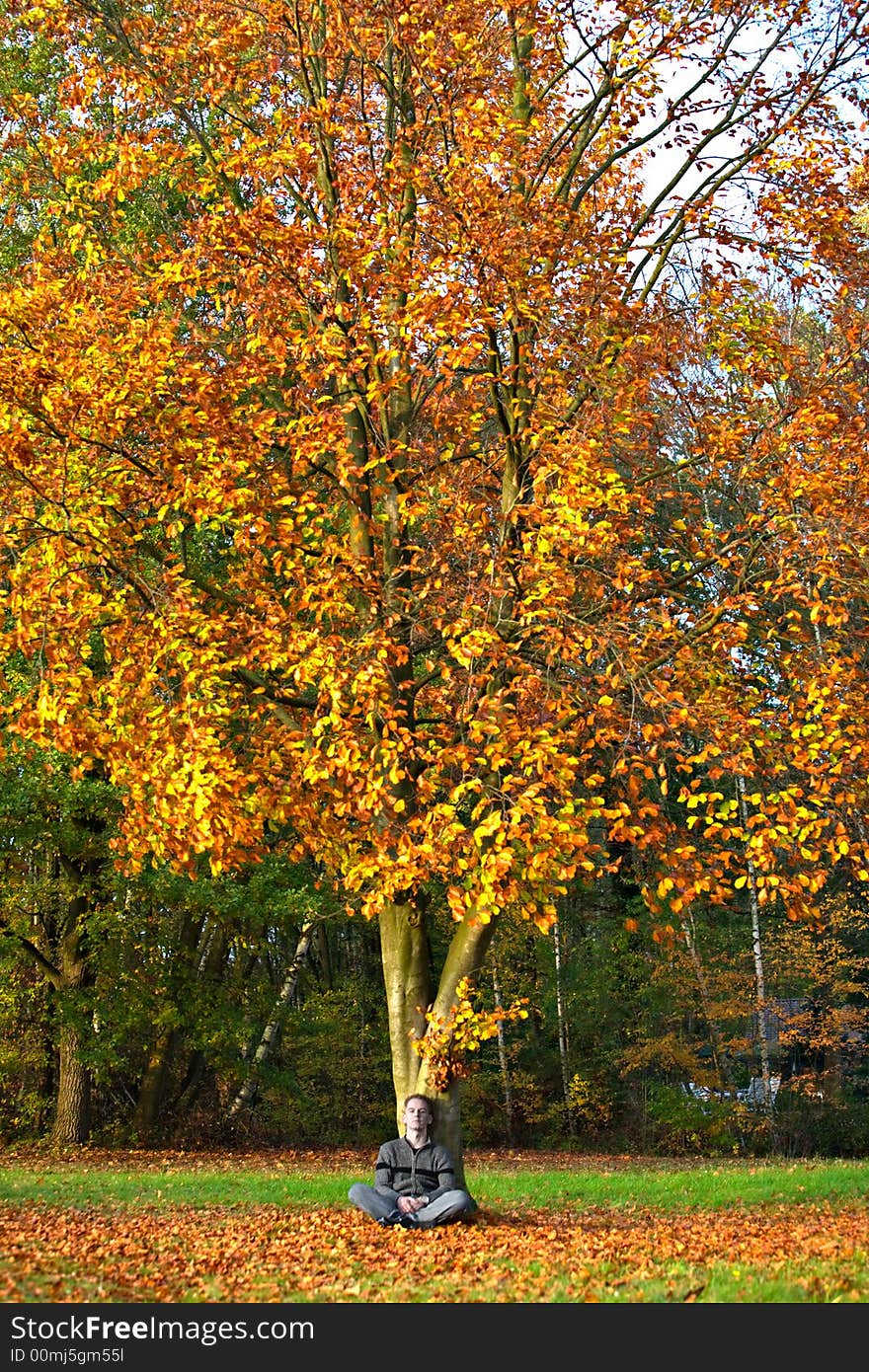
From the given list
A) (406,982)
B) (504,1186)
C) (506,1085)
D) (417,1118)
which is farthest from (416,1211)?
(506,1085)

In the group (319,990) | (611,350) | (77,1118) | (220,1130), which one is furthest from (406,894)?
(319,990)

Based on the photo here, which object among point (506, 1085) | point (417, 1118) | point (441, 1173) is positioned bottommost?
point (506, 1085)

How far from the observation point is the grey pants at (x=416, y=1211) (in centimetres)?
922

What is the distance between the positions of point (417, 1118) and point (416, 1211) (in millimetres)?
683

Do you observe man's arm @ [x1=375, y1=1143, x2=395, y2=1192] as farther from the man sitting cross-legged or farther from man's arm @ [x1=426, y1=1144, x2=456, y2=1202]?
man's arm @ [x1=426, y1=1144, x2=456, y2=1202]

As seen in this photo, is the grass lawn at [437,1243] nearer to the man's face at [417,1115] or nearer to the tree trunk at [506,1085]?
the man's face at [417,1115]

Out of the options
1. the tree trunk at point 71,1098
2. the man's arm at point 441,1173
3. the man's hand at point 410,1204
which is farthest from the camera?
the tree trunk at point 71,1098

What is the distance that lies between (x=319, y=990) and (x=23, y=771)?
34.1ft

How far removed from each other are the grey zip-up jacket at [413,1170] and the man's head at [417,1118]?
0.25ft

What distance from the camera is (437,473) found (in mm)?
11992

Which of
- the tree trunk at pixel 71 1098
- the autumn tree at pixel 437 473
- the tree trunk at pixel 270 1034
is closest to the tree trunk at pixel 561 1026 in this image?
the tree trunk at pixel 270 1034

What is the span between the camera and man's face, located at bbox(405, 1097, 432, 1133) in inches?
386

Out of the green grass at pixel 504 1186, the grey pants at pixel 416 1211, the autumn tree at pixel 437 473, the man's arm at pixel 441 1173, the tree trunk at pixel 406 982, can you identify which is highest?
the autumn tree at pixel 437 473

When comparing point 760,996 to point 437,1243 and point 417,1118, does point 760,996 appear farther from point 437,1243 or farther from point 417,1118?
point 437,1243
